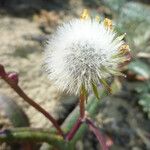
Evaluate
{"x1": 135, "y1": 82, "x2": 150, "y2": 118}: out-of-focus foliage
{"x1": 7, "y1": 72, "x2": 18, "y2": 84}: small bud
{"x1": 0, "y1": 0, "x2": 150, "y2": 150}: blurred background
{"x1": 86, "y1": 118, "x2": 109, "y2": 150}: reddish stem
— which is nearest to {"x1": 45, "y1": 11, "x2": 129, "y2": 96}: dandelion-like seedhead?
{"x1": 7, "y1": 72, "x2": 18, "y2": 84}: small bud

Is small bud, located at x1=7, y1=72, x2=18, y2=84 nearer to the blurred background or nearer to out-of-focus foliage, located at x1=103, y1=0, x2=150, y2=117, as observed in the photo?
the blurred background

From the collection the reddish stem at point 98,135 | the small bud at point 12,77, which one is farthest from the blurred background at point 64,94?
the small bud at point 12,77

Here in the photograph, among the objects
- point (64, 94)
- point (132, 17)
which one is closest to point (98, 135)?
point (64, 94)

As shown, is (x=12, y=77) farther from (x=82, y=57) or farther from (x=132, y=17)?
(x=132, y=17)

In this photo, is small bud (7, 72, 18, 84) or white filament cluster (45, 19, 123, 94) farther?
small bud (7, 72, 18, 84)

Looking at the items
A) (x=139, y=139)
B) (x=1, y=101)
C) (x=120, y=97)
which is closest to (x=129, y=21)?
(x=120, y=97)

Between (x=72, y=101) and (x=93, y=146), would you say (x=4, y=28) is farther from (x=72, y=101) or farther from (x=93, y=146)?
(x=93, y=146)
